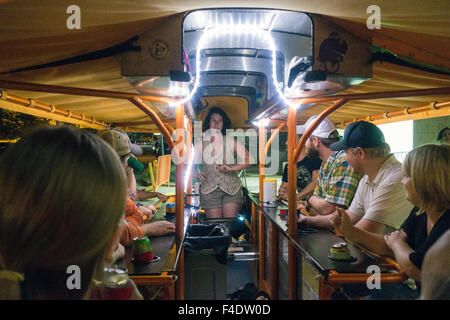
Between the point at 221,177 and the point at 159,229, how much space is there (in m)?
1.83

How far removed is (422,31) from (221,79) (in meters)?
3.23

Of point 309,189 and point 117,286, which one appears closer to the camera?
point 117,286

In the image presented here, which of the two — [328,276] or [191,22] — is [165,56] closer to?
[191,22]

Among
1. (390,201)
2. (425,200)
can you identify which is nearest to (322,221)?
(390,201)

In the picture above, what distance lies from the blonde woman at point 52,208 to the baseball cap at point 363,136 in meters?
2.07

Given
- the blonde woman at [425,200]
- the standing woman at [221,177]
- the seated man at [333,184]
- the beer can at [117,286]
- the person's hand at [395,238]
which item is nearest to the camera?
the beer can at [117,286]

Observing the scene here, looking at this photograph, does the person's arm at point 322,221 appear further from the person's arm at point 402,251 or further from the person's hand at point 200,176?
the person's hand at point 200,176

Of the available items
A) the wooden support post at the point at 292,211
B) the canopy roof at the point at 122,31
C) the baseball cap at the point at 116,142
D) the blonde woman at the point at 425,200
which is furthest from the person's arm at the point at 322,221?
the baseball cap at the point at 116,142

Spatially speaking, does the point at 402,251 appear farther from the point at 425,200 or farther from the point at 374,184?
the point at 374,184

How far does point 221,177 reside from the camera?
416 cm

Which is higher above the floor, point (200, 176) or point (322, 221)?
point (200, 176)

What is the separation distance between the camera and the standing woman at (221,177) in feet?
13.7

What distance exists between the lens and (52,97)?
142 inches

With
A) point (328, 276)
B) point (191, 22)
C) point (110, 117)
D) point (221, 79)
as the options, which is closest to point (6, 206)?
point (328, 276)
